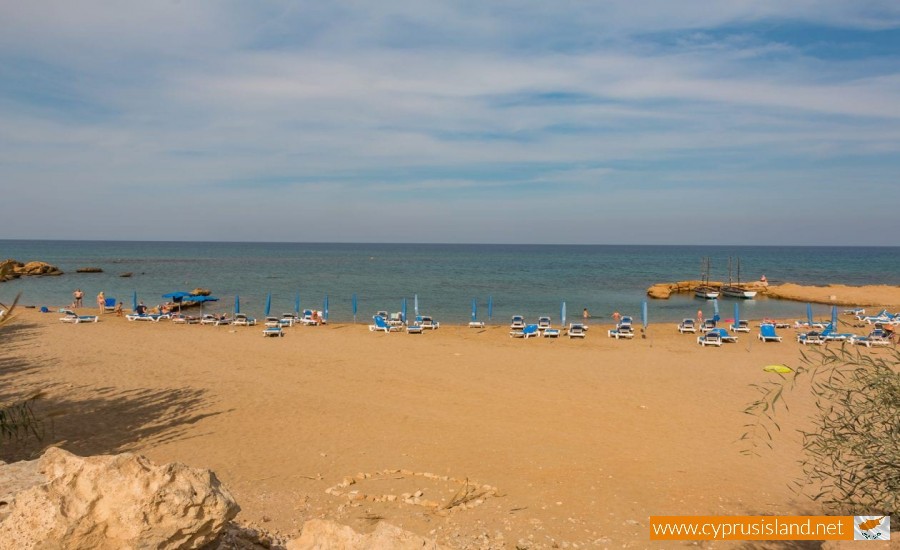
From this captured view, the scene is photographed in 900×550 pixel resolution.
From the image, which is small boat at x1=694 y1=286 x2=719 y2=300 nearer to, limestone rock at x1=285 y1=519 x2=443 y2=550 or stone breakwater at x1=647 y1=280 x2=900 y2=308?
stone breakwater at x1=647 y1=280 x2=900 y2=308

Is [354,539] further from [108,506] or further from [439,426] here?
[439,426]

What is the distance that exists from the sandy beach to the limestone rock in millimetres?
1723

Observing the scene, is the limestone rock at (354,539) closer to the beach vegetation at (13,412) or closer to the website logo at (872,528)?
the beach vegetation at (13,412)

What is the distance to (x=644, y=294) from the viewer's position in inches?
2063

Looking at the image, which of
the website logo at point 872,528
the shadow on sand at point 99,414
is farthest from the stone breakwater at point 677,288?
the website logo at point 872,528

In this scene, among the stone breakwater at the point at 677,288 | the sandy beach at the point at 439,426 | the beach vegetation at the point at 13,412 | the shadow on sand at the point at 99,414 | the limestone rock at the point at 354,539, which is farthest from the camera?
the stone breakwater at the point at 677,288

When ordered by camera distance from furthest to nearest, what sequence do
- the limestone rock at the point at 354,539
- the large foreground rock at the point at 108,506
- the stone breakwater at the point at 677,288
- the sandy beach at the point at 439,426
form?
the stone breakwater at the point at 677,288, the sandy beach at the point at 439,426, the limestone rock at the point at 354,539, the large foreground rock at the point at 108,506

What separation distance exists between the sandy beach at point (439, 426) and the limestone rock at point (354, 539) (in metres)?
1.72

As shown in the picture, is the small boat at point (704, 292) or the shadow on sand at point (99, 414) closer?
the shadow on sand at point (99, 414)

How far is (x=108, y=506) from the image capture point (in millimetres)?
2883

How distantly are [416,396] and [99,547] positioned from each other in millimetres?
11500

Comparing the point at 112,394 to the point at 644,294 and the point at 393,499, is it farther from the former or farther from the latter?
the point at 644,294

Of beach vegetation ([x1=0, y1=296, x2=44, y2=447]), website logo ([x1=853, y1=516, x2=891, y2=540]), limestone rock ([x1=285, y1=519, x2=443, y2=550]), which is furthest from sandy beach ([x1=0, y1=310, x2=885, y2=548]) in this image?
website logo ([x1=853, y1=516, x2=891, y2=540])

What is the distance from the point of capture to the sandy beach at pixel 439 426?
756 cm
